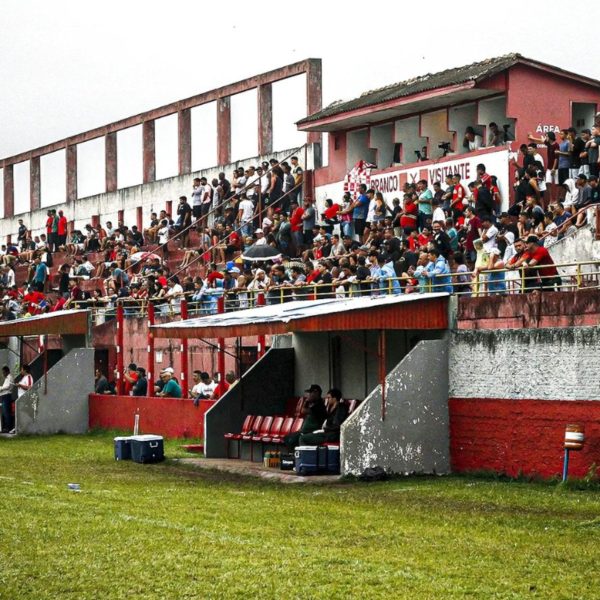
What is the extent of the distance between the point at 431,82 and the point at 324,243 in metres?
5.85

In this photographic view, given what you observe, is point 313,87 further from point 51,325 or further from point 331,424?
point 331,424

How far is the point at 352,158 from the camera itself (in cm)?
4203

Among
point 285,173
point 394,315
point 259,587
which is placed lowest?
point 259,587

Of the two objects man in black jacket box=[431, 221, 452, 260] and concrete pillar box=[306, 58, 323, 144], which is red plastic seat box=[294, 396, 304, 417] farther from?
concrete pillar box=[306, 58, 323, 144]

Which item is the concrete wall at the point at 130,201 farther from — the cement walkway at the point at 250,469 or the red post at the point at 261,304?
the cement walkway at the point at 250,469

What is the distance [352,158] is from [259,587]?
2822 centimetres

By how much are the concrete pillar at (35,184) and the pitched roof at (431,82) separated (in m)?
25.0

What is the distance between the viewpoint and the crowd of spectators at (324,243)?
92.2ft

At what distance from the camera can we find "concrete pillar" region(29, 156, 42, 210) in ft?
216

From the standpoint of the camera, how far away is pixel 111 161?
196ft

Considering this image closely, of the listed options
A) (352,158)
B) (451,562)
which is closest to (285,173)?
(352,158)

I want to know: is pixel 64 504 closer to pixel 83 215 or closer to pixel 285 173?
pixel 285 173

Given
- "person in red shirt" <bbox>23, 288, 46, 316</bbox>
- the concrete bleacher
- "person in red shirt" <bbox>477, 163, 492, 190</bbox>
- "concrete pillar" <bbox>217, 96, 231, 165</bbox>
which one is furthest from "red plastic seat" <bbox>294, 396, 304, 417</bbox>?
"concrete pillar" <bbox>217, 96, 231, 165</bbox>

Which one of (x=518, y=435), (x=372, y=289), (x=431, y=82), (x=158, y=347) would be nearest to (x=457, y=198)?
(x=372, y=289)
